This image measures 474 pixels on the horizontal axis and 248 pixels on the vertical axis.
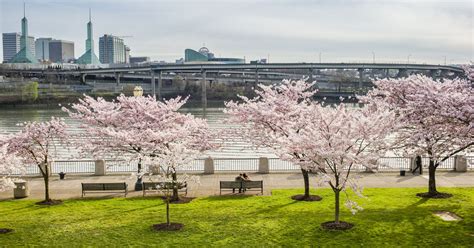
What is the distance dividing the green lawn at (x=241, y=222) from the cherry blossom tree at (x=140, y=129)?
2.80m

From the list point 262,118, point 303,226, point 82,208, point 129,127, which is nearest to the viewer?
point 303,226

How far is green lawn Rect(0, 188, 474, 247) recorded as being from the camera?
19469 millimetres

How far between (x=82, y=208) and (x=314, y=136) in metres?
11.8

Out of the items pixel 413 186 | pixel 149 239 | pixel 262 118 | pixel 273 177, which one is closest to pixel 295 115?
pixel 262 118

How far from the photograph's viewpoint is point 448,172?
3375 cm

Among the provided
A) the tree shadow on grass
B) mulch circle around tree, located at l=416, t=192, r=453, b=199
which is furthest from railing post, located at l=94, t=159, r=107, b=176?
mulch circle around tree, located at l=416, t=192, r=453, b=199

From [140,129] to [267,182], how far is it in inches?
323

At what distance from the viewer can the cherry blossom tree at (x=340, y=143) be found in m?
20.1

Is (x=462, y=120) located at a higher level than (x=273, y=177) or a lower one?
higher

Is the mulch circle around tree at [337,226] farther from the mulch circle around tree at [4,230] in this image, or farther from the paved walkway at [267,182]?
the mulch circle around tree at [4,230]

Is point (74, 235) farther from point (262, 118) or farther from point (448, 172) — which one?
point (448, 172)

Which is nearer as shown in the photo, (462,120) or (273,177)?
(462,120)

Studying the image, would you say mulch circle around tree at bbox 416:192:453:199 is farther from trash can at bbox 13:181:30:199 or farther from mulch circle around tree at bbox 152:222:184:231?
trash can at bbox 13:181:30:199

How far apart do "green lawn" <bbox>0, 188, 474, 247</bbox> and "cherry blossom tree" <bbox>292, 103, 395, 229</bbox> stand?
1442mm
